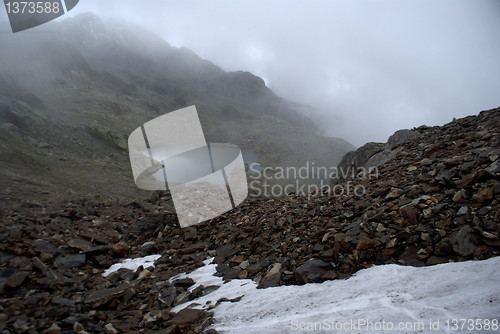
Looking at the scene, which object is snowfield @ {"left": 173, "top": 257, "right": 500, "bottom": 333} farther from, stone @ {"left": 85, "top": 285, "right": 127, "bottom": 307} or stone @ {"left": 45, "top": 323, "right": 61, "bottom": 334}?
stone @ {"left": 45, "top": 323, "right": 61, "bottom": 334}

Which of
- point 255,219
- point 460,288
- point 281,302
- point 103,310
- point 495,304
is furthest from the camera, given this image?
point 255,219

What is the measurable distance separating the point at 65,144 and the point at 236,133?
190 feet

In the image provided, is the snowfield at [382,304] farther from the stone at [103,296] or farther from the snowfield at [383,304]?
the stone at [103,296]

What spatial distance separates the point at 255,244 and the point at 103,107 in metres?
60.5

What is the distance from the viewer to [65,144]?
29.3m

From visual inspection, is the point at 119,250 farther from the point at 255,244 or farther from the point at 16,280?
the point at 255,244

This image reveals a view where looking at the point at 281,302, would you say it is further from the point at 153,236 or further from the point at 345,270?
the point at 153,236

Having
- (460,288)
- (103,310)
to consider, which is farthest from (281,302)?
(103,310)

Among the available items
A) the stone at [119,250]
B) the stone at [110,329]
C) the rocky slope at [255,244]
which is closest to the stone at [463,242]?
the rocky slope at [255,244]

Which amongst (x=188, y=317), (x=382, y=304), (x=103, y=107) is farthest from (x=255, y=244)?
(x=103, y=107)

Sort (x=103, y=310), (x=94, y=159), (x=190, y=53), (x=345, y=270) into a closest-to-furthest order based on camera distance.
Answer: (x=345, y=270), (x=103, y=310), (x=94, y=159), (x=190, y=53)

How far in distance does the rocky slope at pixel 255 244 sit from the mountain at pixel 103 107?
764cm

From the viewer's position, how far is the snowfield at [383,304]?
290 cm

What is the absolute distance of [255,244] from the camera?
673 centimetres
